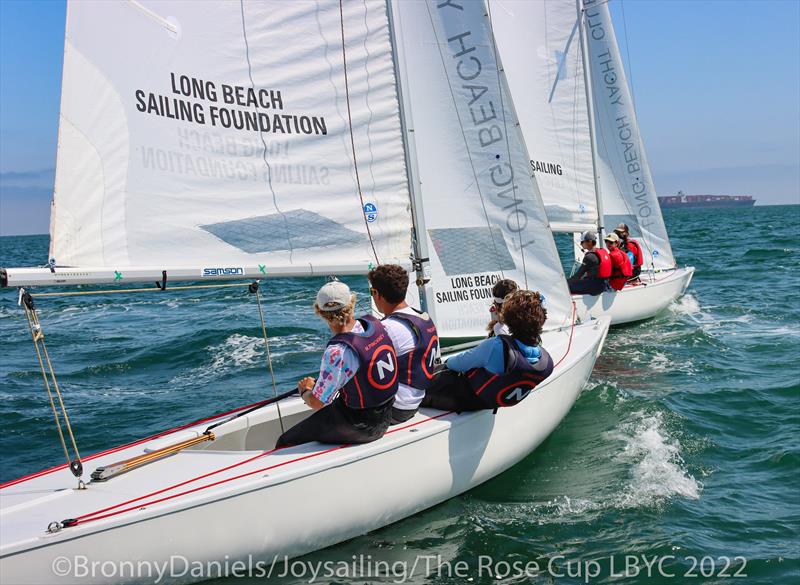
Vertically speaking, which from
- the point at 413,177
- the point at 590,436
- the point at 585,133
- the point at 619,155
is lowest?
the point at 590,436

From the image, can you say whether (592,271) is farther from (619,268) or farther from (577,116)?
(577,116)

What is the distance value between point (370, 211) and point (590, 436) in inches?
96.2

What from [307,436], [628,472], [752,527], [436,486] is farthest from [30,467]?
[752,527]

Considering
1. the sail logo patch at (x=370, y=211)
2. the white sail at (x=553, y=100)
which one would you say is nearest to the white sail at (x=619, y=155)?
the white sail at (x=553, y=100)

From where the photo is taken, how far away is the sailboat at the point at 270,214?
134 inches

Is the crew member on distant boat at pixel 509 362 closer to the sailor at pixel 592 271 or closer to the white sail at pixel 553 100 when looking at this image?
the sailor at pixel 592 271

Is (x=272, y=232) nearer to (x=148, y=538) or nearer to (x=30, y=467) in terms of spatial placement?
(x=148, y=538)

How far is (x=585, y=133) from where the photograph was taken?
10.8 m

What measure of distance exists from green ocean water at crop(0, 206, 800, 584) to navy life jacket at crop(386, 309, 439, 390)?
79 centimetres

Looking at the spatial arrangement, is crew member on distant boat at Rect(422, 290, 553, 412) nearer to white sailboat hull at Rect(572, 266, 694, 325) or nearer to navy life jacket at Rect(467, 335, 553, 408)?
navy life jacket at Rect(467, 335, 553, 408)

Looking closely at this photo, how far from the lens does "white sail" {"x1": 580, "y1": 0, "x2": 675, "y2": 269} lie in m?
11.8

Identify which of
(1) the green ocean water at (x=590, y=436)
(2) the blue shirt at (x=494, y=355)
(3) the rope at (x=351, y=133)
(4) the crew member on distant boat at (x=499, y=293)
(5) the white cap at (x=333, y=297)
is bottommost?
(1) the green ocean water at (x=590, y=436)

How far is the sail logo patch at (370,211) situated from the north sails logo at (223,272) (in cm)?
95

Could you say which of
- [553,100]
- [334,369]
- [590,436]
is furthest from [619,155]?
[334,369]
